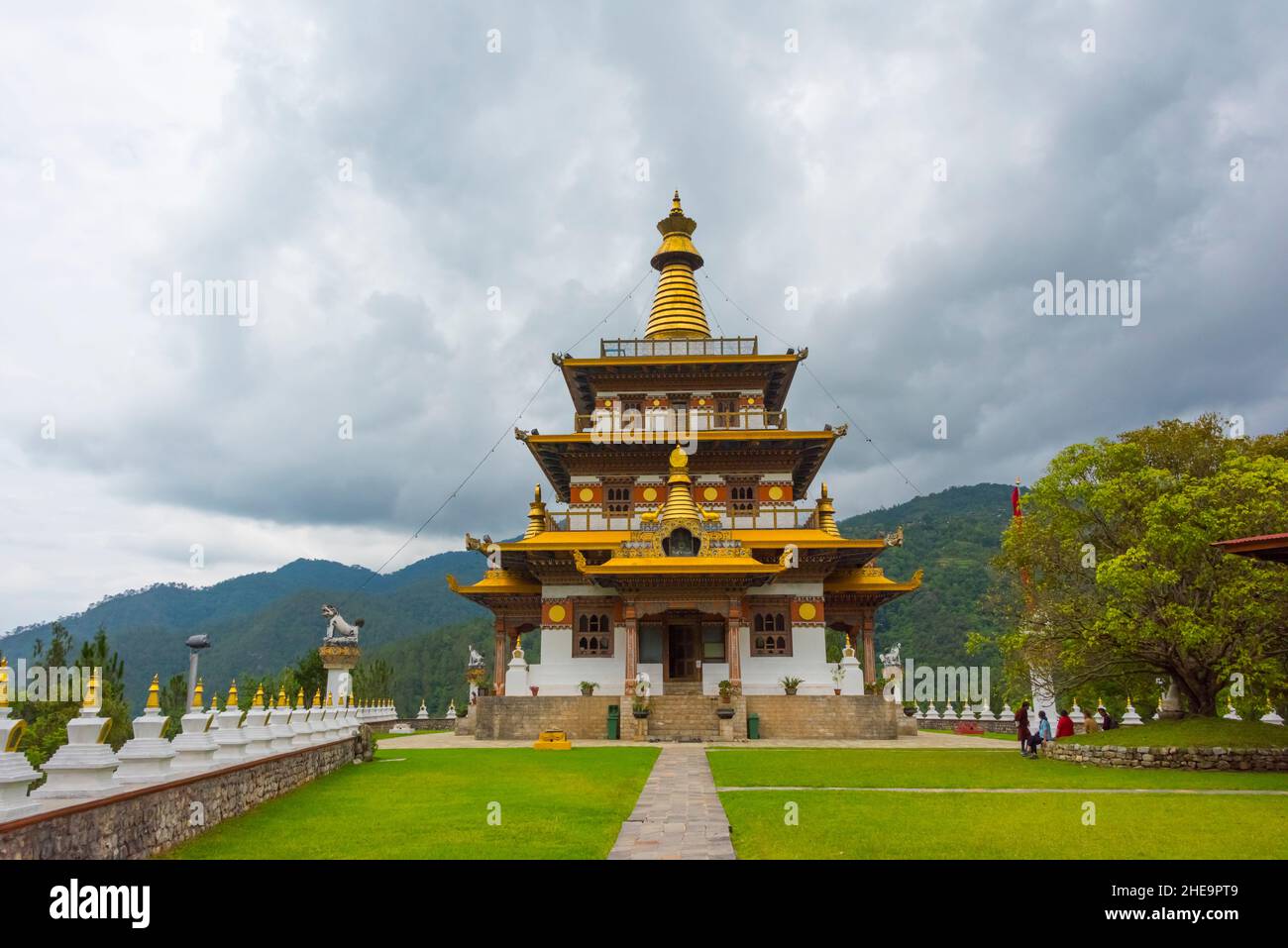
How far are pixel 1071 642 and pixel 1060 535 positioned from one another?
307 centimetres

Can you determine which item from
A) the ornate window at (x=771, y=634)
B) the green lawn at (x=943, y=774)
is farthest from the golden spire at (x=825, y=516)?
the green lawn at (x=943, y=774)

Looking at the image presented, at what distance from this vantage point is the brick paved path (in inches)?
337

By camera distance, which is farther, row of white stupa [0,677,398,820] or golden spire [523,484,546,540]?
golden spire [523,484,546,540]

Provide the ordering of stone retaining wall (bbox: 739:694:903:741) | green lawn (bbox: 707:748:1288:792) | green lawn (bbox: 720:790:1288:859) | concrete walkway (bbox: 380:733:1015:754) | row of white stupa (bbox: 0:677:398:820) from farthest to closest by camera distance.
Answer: stone retaining wall (bbox: 739:694:903:741), concrete walkway (bbox: 380:733:1015:754), green lawn (bbox: 707:748:1288:792), green lawn (bbox: 720:790:1288:859), row of white stupa (bbox: 0:677:398:820)

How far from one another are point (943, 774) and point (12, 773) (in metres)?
15.5

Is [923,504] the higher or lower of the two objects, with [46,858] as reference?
higher

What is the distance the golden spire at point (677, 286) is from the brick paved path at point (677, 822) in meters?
24.3

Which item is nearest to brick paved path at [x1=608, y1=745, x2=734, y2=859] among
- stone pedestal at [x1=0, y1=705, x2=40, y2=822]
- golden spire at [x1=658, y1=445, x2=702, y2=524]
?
stone pedestal at [x1=0, y1=705, x2=40, y2=822]

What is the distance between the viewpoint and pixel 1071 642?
20.4 meters

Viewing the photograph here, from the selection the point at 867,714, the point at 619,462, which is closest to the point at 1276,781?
the point at 867,714

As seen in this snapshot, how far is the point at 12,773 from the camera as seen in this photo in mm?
6805

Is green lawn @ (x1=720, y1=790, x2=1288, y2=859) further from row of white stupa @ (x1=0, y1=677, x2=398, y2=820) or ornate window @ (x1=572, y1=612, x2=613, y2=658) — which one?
ornate window @ (x1=572, y1=612, x2=613, y2=658)
